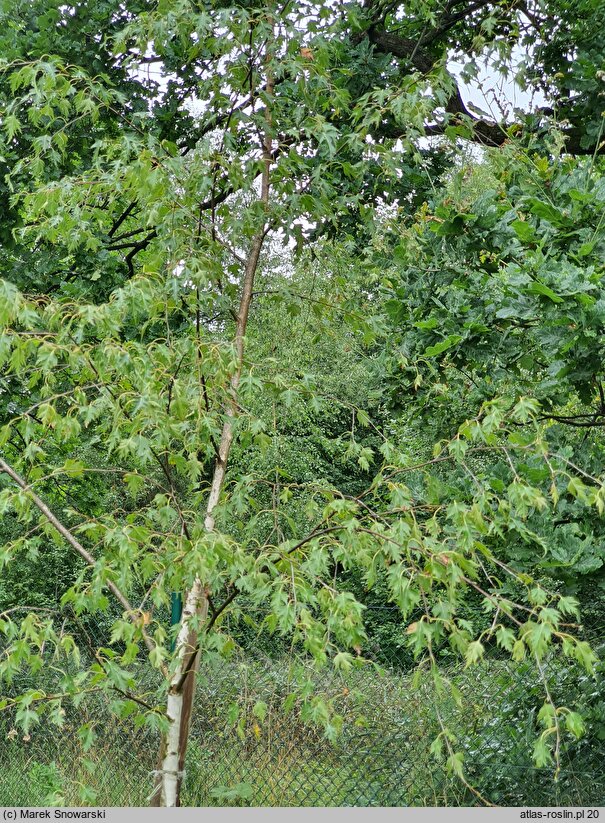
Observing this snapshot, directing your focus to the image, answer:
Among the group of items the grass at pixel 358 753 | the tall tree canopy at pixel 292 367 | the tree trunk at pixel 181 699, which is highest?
the tall tree canopy at pixel 292 367

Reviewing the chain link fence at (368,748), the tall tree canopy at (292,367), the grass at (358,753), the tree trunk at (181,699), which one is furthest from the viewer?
the grass at (358,753)

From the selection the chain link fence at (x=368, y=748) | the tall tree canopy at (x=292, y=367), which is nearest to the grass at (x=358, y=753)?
the chain link fence at (x=368, y=748)

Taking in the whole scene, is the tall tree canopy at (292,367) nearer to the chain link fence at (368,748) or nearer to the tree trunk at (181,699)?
the tree trunk at (181,699)

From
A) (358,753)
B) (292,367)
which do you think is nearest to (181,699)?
(292,367)

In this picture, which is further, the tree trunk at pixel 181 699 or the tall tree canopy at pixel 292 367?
the tree trunk at pixel 181 699

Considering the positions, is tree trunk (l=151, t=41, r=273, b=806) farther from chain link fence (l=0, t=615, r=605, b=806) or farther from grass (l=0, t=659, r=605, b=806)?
grass (l=0, t=659, r=605, b=806)

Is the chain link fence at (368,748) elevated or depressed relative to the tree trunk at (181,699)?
depressed

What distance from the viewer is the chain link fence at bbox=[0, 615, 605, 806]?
13.9 ft

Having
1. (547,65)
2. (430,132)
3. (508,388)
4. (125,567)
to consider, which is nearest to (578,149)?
(547,65)

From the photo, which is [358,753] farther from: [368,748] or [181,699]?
[181,699]

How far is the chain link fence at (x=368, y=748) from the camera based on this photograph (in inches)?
167

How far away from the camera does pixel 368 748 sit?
4922 millimetres

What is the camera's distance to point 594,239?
309cm

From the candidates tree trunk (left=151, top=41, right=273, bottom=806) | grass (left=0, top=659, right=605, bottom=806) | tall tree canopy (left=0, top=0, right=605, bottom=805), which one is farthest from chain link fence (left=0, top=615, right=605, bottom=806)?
tall tree canopy (left=0, top=0, right=605, bottom=805)
